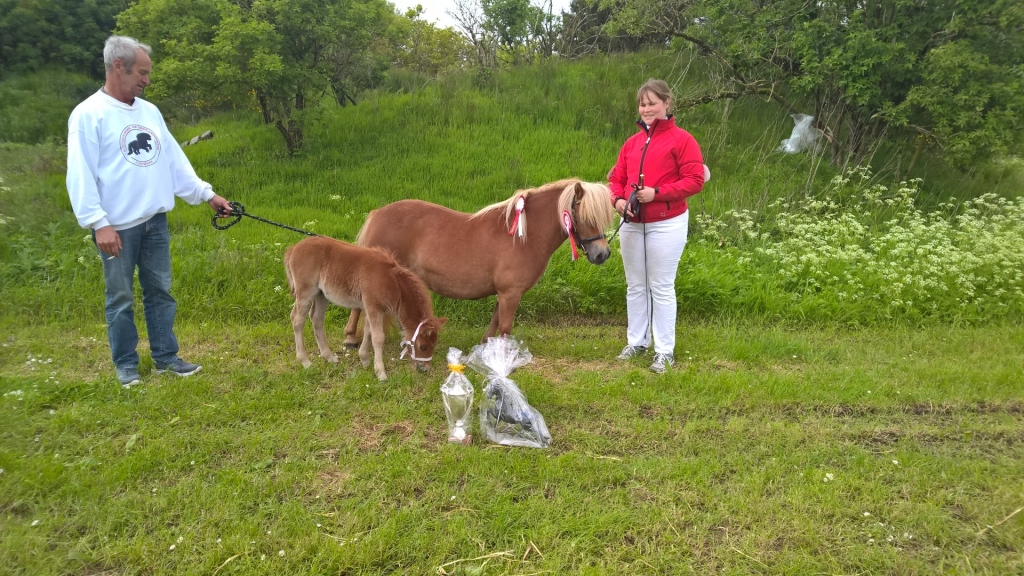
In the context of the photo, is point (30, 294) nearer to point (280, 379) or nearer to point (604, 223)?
point (280, 379)

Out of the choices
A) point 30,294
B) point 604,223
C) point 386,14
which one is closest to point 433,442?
point 604,223

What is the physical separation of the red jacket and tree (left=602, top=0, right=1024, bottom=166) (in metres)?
6.69

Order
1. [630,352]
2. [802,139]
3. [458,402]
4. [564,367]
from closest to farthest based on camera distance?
[458,402] < [564,367] < [630,352] < [802,139]

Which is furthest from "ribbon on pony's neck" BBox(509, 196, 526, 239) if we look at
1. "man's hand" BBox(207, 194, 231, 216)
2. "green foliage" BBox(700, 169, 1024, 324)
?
"green foliage" BBox(700, 169, 1024, 324)

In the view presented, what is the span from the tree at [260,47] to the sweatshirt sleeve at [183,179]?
4988 millimetres

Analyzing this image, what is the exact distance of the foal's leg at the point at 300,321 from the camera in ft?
15.9

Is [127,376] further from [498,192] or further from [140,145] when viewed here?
[498,192]

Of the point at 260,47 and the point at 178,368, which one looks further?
the point at 260,47

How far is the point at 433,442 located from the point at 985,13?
11107 mm

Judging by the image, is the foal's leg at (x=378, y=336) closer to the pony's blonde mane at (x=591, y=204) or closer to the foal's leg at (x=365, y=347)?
the foal's leg at (x=365, y=347)

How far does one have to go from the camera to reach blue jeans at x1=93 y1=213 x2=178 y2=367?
165 inches

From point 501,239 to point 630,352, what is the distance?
5.76 ft

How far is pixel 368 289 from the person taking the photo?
4.63 meters

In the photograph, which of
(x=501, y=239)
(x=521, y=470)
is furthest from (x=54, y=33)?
(x=521, y=470)
